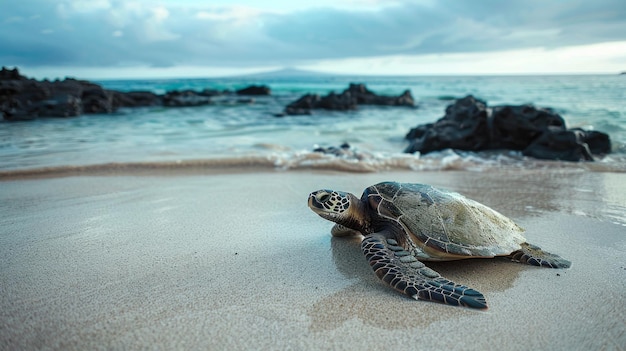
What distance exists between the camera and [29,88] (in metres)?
21.6

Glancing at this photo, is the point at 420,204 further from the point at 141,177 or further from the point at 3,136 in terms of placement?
the point at 3,136

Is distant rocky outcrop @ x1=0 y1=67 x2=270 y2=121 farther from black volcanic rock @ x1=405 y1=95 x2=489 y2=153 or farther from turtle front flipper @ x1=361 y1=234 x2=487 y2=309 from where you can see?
turtle front flipper @ x1=361 y1=234 x2=487 y2=309

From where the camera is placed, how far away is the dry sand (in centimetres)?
213

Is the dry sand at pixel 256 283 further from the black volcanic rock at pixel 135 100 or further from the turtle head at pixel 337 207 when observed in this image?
the black volcanic rock at pixel 135 100

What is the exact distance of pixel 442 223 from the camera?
2.93m

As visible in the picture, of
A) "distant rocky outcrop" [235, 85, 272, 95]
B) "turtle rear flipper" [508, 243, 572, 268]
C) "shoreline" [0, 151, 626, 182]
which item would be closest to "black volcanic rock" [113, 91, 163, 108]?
"distant rocky outcrop" [235, 85, 272, 95]

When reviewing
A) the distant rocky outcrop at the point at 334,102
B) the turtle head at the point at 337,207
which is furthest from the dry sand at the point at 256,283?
the distant rocky outcrop at the point at 334,102

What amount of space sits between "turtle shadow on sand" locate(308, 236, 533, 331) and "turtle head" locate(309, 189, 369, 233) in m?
0.31

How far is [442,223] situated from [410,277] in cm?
54

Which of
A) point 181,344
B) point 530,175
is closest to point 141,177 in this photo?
point 181,344

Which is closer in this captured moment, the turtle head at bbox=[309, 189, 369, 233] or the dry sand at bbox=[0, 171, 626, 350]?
the dry sand at bbox=[0, 171, 626, 350]

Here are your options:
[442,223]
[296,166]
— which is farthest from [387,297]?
[296,166]

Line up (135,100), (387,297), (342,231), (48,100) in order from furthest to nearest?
(135,100) < (48,100) < (342,231) < (387,297)

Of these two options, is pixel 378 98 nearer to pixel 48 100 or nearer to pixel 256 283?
pixel 48 100
